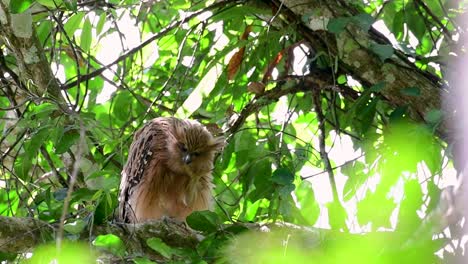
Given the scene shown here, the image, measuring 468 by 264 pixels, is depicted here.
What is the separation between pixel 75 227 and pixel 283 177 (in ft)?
3.71

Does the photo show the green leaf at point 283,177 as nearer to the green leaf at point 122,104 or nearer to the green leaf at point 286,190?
the green leaf at point 286,190

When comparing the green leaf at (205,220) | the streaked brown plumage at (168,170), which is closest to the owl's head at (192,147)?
the streaked brown plumage at (168,170)

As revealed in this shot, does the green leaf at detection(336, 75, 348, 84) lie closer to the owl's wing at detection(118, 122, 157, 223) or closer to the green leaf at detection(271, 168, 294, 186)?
the owl's wing at detection(118, 122, 157, 223)

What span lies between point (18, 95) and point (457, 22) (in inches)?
120

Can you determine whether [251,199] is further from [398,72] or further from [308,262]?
[308,262]

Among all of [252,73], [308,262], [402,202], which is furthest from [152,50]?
[308,262]

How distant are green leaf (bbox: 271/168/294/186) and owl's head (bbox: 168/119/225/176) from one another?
1691 millimetres

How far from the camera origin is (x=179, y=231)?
4297 mm

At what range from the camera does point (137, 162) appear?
5875mm

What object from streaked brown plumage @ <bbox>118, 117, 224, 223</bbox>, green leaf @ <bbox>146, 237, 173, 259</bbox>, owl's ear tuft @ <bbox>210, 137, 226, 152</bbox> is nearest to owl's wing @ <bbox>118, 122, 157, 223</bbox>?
streaked brown plumage @ <bbox>118, 117, 224, 223</bbox>

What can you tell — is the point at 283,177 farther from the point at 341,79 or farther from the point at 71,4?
the point at 341,79

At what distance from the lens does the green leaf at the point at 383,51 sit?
478 cm

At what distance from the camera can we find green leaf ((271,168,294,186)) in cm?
426

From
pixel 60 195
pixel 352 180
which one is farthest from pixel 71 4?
pixel 352 180
